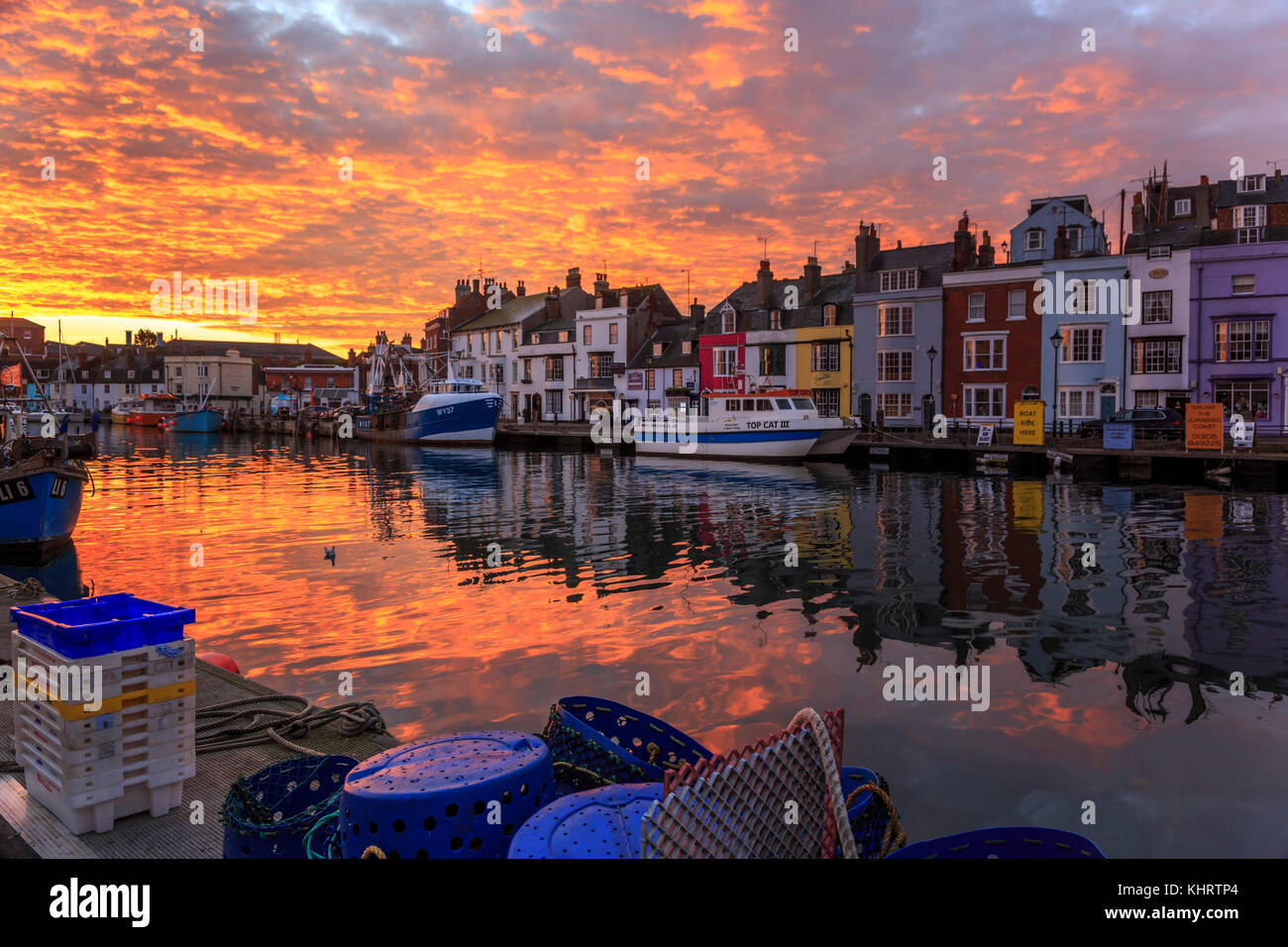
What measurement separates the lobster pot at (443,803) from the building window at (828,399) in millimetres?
56946

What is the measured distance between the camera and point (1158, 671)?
11.2 meters

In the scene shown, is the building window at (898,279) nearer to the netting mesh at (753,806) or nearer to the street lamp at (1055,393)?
the street lamp at (1055,393)

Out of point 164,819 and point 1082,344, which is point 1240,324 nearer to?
point 1082,344

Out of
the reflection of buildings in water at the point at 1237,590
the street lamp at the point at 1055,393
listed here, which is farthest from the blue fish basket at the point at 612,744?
the street lamp at the point at 1055,393

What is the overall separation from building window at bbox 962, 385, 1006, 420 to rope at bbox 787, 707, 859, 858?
52.8 meters

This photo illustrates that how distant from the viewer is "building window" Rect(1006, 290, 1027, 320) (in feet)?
173

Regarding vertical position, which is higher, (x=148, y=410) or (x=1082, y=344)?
(x=1082, y=344)

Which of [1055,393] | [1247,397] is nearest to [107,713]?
[1055,393]

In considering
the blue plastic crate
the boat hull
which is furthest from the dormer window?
the blue plastic crate

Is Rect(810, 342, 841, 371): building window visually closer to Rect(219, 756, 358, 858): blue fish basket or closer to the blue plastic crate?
Rect(219, 756, 358, 858): blue fish basket

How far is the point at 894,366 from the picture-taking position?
5756 cm

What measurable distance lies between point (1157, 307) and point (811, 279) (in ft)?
72.5

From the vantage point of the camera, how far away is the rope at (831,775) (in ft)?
14.0
